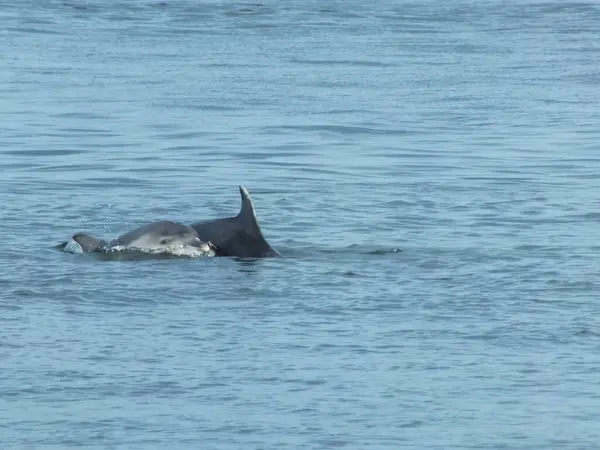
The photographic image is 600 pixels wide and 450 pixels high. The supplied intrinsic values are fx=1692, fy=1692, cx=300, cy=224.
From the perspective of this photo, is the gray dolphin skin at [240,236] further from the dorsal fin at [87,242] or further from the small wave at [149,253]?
the dorsal fin at [87,242]

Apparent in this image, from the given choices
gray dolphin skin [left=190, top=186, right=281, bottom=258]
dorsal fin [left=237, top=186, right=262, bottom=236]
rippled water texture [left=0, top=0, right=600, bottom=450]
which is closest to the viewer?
rippled water texture [left=0, top=0, right=600, bottom=450]

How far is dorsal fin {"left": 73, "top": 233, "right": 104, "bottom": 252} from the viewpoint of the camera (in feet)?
51.2

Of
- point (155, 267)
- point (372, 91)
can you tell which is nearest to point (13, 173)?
point (155, 267)

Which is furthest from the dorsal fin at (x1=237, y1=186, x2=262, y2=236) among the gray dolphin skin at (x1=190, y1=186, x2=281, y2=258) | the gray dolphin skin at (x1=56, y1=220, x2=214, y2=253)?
the gray dolphin skin at (x1=56, y1=220, x2=214, y2=253)

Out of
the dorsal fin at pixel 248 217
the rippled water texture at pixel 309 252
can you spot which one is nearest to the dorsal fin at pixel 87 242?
the rippled water texture at pixel 309 252

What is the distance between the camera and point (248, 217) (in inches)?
608

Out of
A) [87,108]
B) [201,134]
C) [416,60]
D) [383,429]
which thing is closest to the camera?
[383,429]

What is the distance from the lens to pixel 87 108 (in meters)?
28.5

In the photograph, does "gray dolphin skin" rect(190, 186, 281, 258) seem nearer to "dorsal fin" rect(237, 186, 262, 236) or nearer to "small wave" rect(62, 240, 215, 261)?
"dorsal fin" rect(237, 186, 262, 236)

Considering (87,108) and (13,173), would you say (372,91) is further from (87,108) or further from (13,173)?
(13,173)

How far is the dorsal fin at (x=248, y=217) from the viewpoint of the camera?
1538cm

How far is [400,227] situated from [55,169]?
20.2 feet

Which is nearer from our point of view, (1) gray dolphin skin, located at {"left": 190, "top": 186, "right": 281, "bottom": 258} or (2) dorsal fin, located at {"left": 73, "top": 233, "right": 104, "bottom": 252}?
(1) gray dolphin skin, located at {"left": 190, "top": 186, "right": 281, "bottom": 258}

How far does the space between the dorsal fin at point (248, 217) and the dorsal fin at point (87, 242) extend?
1344 millimetres
